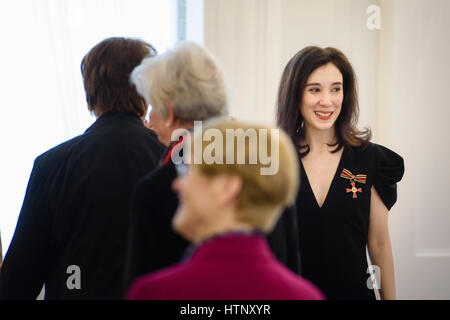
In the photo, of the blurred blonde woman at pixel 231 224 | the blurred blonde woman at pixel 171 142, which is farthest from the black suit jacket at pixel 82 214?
the blurred blonde woman at pixel 231 224

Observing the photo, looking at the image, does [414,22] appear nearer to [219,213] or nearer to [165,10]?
[165,10]

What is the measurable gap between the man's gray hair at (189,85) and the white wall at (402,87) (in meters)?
1.70

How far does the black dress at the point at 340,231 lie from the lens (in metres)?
1.86

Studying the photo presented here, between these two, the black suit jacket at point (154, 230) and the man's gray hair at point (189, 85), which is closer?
the black suit jacket at point (154, 230)

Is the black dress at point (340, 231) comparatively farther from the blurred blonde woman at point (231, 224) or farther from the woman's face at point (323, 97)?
the blurred blonde woman at point (231, 224)

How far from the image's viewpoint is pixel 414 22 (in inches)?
121

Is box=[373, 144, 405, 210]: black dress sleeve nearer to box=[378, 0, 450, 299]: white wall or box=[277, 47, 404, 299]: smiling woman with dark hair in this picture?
box=[277, 47, 404, 299]: smiling woman with dark hair

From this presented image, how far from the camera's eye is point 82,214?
147 centimetres

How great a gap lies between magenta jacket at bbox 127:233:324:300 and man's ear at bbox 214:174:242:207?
0.06m

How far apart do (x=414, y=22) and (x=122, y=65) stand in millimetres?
2127
